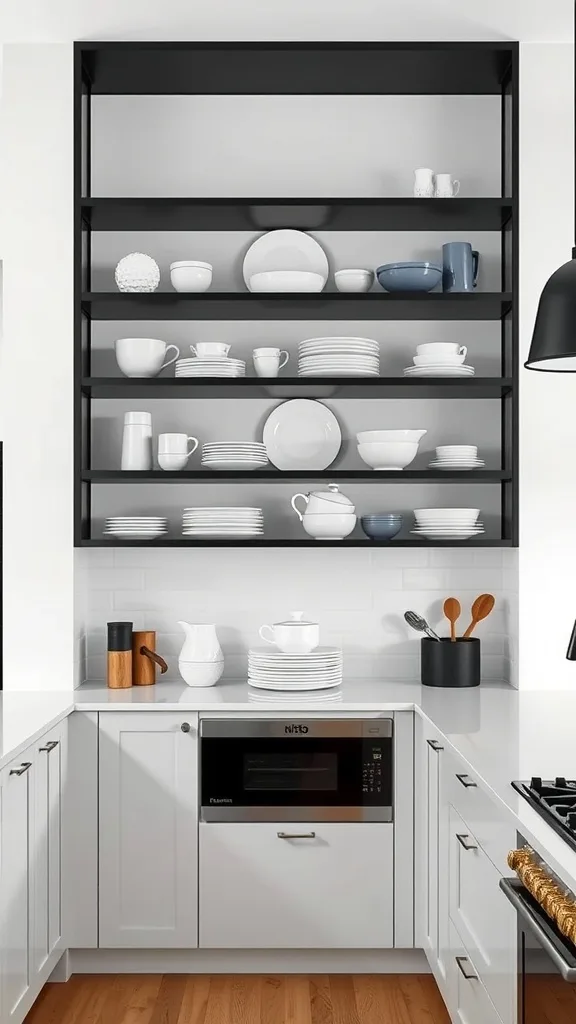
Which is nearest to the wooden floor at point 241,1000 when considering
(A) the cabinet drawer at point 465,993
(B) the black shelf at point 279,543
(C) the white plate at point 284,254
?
(A) the cabinet drawer at point 465,993

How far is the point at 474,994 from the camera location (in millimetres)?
2369

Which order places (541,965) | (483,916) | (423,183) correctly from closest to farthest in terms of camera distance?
1. (541,965)
2. (483,916)
3. (423,183)

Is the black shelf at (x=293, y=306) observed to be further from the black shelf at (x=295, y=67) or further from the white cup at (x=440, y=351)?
the black shelf at (x=295, y=67)

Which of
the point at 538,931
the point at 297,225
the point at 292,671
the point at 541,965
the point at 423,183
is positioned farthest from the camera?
the point at 297,225

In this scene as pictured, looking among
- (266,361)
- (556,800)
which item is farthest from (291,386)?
(556,800)

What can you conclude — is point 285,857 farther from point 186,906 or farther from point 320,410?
point 320,410

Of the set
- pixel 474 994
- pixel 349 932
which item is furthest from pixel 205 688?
pixel 474 994

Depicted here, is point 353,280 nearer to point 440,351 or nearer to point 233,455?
point 440,351

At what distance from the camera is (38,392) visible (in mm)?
3482

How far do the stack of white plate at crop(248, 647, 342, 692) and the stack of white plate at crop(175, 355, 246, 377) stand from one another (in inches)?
37.7

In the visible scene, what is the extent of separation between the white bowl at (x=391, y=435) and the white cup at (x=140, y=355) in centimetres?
74

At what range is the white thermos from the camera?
3.54 metres

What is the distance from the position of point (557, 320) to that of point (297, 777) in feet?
5.67

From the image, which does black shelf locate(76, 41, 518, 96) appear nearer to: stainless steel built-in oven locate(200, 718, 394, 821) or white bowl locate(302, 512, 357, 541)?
white bowl locate(302, 512, 357, 541)
